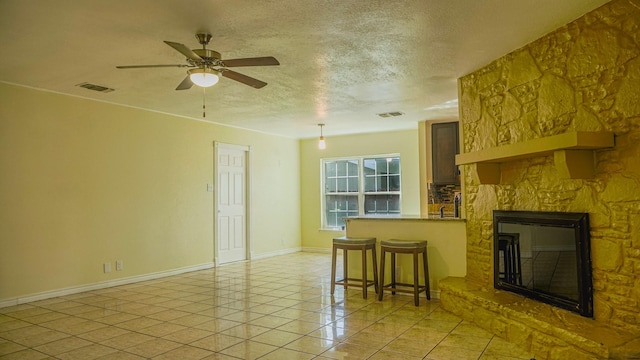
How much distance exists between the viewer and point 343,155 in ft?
28.6

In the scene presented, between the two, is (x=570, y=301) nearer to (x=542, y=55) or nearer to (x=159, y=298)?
(x=542, y=55)

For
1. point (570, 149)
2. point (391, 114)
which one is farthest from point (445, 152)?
point (570, 149)

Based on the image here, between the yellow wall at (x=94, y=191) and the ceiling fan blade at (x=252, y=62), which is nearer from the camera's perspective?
the ceiling fan blade at (x=252, y=62)

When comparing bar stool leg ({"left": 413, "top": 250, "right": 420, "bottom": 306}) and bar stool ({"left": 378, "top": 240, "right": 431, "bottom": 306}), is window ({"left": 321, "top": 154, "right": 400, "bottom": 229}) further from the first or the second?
bar stool leg ({"left": 413, "top": 250, "right": 420, "bottom": 306})

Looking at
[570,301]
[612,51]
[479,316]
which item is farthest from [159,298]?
[612,51]

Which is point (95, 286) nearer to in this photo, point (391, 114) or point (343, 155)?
point (391, 114)

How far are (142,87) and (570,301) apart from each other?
4.77 meters

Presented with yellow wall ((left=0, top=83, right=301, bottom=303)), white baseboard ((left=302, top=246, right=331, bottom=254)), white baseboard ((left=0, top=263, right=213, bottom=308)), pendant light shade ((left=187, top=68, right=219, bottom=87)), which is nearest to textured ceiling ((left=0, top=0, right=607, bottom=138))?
pendant light shade ((left=187, top=68, right=219, bottom=87))

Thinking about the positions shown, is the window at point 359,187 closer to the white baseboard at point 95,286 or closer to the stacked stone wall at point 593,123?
the white baseboard at point 95,286

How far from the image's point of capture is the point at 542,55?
11.4ft

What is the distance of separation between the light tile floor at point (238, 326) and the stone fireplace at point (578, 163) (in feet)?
1.22

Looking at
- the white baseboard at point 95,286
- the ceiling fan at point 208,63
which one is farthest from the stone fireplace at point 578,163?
the white baseboard at point 95,286

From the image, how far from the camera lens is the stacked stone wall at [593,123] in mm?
2740

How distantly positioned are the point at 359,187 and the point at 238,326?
518 centimetres
